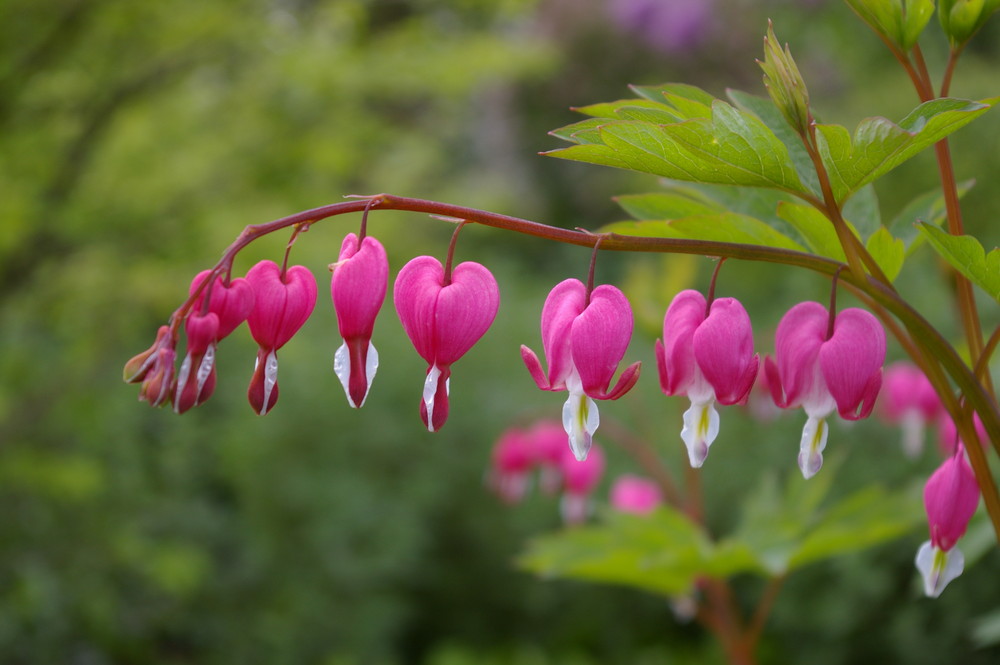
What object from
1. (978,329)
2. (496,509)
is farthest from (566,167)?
(978,329)

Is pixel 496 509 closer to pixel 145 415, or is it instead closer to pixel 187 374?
pixel 145 415

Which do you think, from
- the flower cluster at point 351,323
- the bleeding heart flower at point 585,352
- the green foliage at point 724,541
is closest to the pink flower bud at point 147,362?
the flower cluster at point 351,323

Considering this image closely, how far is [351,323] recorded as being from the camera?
74 cm

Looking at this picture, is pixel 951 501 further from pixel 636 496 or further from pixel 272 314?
pixel 636 496

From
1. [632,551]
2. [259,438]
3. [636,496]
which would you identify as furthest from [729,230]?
[259,438]

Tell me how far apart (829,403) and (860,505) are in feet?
3.51

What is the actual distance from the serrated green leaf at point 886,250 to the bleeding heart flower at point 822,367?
0.38 ft

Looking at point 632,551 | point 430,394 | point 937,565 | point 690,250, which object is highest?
point 690,250

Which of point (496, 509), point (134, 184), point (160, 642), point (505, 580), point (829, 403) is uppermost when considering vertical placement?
point (134, 184)

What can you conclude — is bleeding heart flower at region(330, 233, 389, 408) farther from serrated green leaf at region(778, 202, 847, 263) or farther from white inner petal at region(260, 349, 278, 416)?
serrated green leaf at region(778, 202, 847, 263)

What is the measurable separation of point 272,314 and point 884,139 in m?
0.51

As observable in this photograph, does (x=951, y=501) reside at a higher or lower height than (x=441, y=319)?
lower

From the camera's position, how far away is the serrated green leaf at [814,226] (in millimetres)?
813

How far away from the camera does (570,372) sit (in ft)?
2.53
